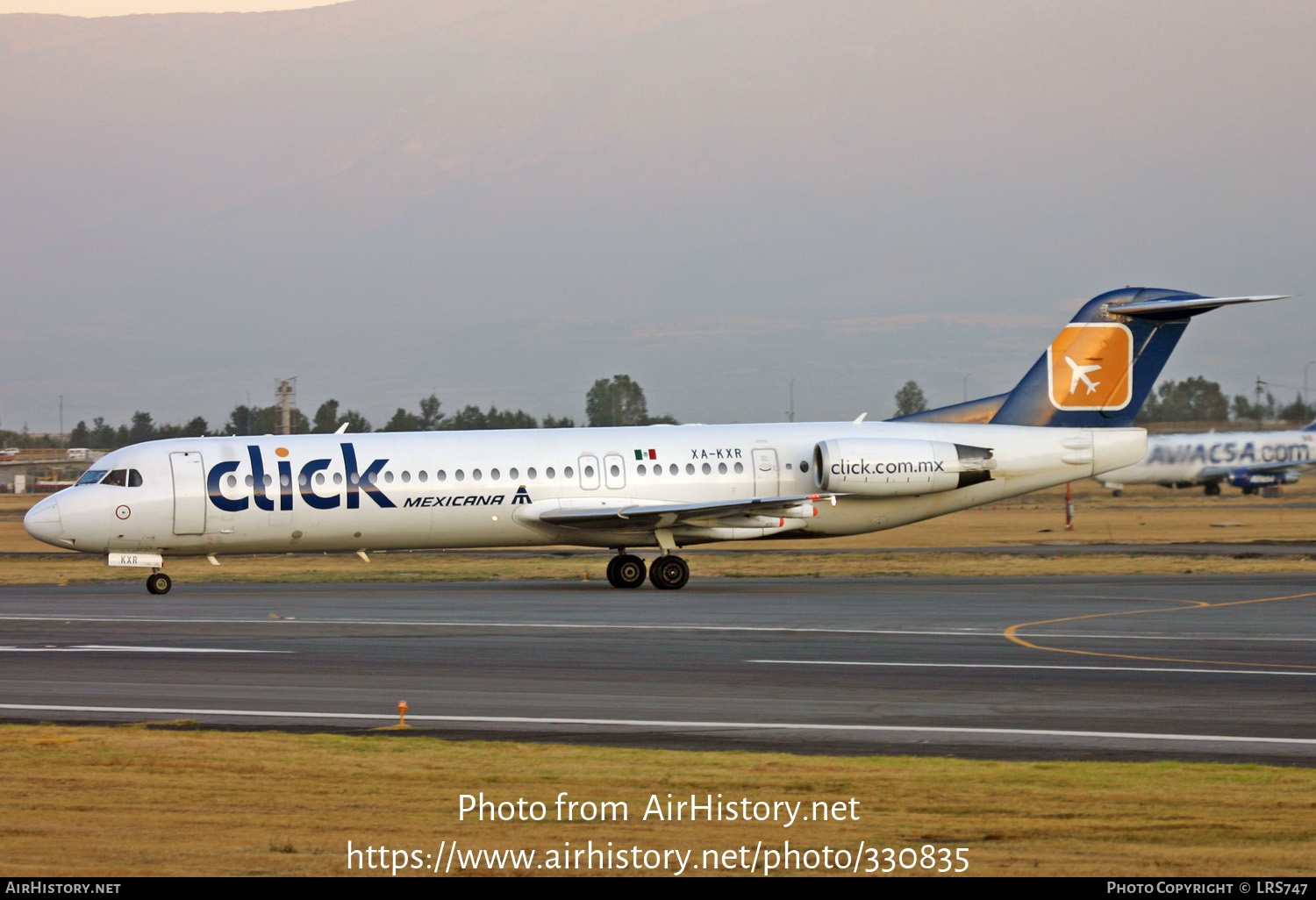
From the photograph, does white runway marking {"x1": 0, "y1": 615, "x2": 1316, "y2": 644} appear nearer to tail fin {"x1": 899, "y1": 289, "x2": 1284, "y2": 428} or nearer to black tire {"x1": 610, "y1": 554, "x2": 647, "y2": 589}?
black tire {"x1": 610, "y1": 554, "x2": 647, "y2": 589}

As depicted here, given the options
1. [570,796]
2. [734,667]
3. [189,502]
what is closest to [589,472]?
[189,502]

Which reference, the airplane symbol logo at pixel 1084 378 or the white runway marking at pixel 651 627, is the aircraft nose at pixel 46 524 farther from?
the airplane symbol logo at pixel 1084 378

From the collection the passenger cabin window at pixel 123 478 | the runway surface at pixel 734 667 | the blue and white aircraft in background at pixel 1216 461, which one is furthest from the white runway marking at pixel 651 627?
the blue and white aircraft in background at pixel 1216 461

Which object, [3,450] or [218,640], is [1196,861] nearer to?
[218,640]

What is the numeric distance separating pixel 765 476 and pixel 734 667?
13914 millimetres

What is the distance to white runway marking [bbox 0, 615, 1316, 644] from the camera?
18.6 meters

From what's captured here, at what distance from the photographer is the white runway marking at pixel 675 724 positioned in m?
11.4

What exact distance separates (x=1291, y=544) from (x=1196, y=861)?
3632 centimetres

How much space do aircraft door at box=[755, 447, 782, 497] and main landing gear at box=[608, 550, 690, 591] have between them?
2.52 m

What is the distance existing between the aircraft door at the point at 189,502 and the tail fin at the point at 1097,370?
52.8ft

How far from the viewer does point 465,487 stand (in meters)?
28.4

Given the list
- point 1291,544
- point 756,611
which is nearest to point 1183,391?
point 1291,544

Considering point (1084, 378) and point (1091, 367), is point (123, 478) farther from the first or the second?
point (1091, 367)

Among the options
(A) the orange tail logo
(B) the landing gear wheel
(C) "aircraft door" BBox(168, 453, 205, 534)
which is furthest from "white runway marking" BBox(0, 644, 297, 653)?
(A) the orange tail logo
